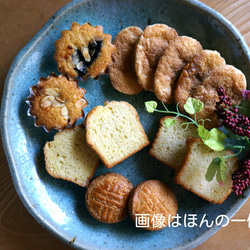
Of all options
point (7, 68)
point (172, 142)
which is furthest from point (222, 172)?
point (7, 68)

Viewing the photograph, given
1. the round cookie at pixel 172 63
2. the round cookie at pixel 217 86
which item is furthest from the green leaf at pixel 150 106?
the round cookie at pixel 217 86

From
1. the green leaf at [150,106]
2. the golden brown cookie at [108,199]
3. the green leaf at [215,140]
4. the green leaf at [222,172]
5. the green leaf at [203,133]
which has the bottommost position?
the golden brown cookie at [108,199]

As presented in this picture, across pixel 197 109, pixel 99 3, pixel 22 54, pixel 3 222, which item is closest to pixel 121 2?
pixel 99 3

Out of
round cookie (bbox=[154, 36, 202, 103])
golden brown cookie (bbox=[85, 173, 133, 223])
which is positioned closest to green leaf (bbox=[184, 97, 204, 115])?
round cookie (bbox=[154, 36, 202, 103])

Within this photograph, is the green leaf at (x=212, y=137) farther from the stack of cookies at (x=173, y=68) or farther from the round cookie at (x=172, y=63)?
the round cookie at (x=172, y=63)

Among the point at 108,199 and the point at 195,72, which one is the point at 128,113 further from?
the point at 108,199

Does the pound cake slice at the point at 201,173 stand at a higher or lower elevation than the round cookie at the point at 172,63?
lower
